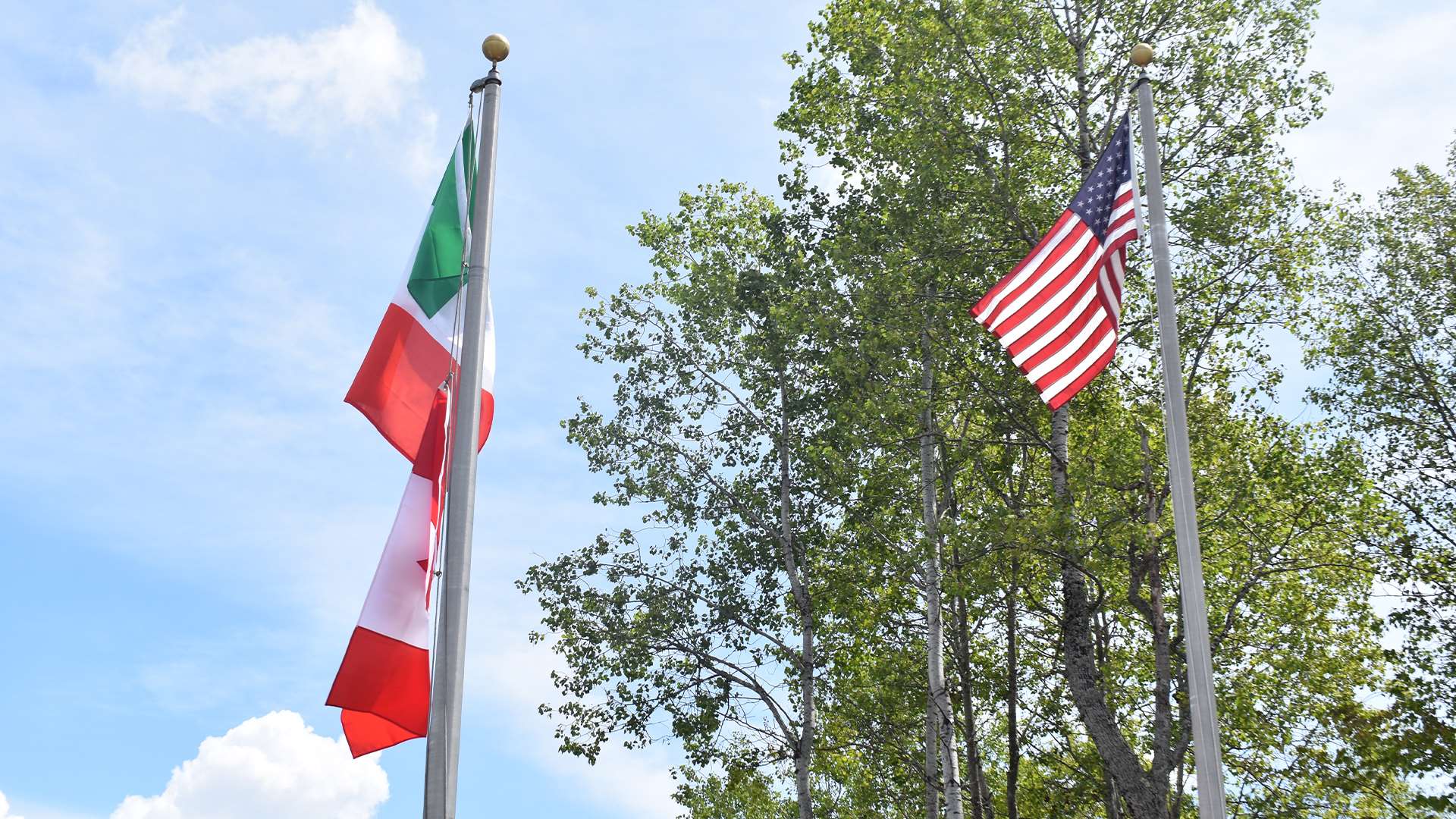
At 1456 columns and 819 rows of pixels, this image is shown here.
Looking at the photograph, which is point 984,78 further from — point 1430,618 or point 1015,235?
point 1430,618

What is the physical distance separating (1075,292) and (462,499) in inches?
223

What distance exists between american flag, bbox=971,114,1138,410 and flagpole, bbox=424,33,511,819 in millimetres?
4275

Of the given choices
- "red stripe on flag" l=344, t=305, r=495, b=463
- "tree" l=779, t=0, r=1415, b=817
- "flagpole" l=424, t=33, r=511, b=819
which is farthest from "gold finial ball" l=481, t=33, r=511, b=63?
"tree" l=779, t=0, r=1415, b=817

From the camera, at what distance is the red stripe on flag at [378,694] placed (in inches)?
280

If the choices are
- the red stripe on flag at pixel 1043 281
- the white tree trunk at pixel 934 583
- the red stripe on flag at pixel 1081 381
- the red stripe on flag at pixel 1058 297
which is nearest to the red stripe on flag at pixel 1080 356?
the red stripe on flag at pixel 1081 381

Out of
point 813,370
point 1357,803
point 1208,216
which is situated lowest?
point 1357,803

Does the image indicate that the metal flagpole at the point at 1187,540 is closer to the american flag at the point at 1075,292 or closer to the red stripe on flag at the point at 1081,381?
the american flag at the point at 1075,292

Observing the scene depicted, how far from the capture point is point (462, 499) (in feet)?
23.9

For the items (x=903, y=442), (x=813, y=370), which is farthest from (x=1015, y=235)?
(x=813, y=370)

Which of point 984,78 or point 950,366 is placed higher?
point 984,78

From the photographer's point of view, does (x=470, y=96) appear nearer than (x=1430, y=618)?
Yes

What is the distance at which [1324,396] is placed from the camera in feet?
73.5

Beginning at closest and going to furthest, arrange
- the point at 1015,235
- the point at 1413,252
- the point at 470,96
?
the point at 470,96, the point at 1015,235, the point at 1413,252

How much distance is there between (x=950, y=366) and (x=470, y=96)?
38.5 feet
